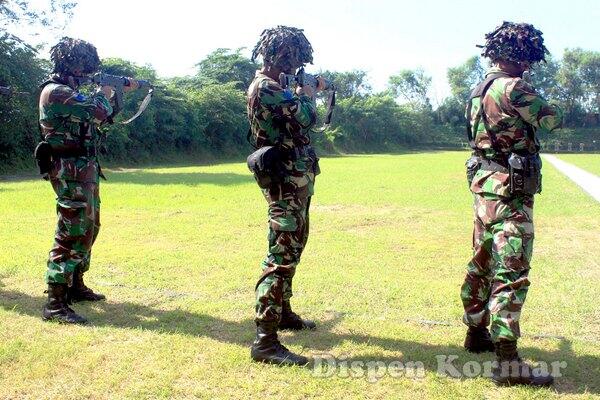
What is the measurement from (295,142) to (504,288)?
158 centimetres

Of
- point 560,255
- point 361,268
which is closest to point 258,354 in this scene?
point 361,268

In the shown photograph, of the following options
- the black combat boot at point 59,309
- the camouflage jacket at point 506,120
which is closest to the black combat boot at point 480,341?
the camouflage jacket at point 506,120

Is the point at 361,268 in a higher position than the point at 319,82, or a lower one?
lower

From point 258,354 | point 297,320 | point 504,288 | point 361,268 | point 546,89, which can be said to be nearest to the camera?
point 504,288

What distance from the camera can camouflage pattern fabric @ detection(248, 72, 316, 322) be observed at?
11.3ft

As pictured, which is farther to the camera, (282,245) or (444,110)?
(444,110)

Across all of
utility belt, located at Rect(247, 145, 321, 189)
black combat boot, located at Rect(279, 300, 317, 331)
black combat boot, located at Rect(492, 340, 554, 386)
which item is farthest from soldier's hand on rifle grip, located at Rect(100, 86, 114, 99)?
black combat boot, located at Rect(492, 340, 554, 386)

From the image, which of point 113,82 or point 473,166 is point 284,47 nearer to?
point 473,166

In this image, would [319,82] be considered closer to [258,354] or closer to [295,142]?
[295,142]

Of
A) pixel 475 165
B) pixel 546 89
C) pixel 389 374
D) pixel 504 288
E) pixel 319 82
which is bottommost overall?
pixel 389 374

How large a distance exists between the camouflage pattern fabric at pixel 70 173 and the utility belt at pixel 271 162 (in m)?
1.45

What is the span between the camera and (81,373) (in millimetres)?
3254

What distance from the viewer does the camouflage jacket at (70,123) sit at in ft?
13.5

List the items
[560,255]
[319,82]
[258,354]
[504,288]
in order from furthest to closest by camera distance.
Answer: [560,255] → [319,82] → [258,354] → [504,288]
